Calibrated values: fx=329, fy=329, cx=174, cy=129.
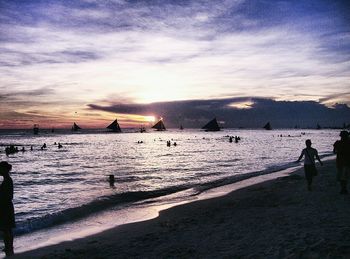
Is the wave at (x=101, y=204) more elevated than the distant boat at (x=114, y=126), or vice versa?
the distant boat at (x=114, y=126)

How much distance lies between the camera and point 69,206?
16062mm

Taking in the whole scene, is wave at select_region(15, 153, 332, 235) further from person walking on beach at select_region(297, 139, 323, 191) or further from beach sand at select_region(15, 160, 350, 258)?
person walking on beach at select_region(297, 139, 323, 191)

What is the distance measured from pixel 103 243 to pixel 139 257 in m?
2.01

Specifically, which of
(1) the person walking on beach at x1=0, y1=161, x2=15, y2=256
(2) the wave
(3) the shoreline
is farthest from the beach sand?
(2) the wave

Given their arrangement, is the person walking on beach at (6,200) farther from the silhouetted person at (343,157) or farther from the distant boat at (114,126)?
the distant boat at (114,126)

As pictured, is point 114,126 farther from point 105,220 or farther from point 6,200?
point 6,200

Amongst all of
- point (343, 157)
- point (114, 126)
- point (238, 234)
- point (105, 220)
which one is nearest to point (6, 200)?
point (105, 220)

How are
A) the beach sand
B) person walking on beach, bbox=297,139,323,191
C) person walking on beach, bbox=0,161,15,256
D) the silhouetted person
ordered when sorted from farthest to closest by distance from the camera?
person walking on beach, bbox=297,139,323,191
the silhouetted person
person walking on beach, bbox=0,161,15,256
the beach sand

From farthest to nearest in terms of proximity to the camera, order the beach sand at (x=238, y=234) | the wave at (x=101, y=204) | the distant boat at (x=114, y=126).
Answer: the distant boat at (x=114, y=126)
the wave at (x=101, y=204)
the beach sand at (x=238, y=234)

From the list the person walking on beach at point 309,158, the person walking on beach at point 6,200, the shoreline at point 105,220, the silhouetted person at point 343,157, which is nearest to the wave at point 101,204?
the shoreline at point 105,220

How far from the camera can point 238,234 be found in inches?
351

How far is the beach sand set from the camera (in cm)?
730

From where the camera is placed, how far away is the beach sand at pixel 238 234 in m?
7.30

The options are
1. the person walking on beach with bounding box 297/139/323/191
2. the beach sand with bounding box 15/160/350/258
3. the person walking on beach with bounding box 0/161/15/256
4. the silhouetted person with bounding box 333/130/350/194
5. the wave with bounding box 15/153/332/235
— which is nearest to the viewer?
the beach sand with bounding box 15/160/350/258
